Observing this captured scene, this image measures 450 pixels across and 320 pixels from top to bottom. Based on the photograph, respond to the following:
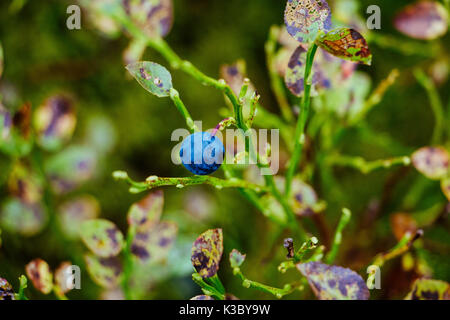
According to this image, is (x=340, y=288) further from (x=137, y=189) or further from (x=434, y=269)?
(x=434, y=269)

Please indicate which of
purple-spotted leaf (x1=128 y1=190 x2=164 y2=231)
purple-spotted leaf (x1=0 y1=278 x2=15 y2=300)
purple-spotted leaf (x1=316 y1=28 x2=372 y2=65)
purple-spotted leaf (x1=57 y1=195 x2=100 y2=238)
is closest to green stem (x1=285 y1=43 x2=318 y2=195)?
purple-spotted leaf (x1=316 y1=28 x2=372 y2=65)

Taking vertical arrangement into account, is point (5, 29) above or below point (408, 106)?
above

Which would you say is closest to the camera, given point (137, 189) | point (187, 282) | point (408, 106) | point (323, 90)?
point (137, 189)

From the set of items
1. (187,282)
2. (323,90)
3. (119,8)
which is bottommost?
(187,282)

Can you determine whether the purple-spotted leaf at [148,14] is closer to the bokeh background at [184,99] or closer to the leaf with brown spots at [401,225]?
the bokeh background at [184,99]

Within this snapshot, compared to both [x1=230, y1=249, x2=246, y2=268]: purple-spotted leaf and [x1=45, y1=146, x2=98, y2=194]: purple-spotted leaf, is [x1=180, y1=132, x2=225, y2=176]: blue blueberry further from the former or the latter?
[x1=45, y1=146, x2=98, y2=194]: purple-spotted leaf

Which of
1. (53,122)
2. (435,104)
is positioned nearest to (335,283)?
(435,104)

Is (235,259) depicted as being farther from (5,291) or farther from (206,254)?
(5,291)

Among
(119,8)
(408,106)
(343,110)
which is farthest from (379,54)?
(119,8)
